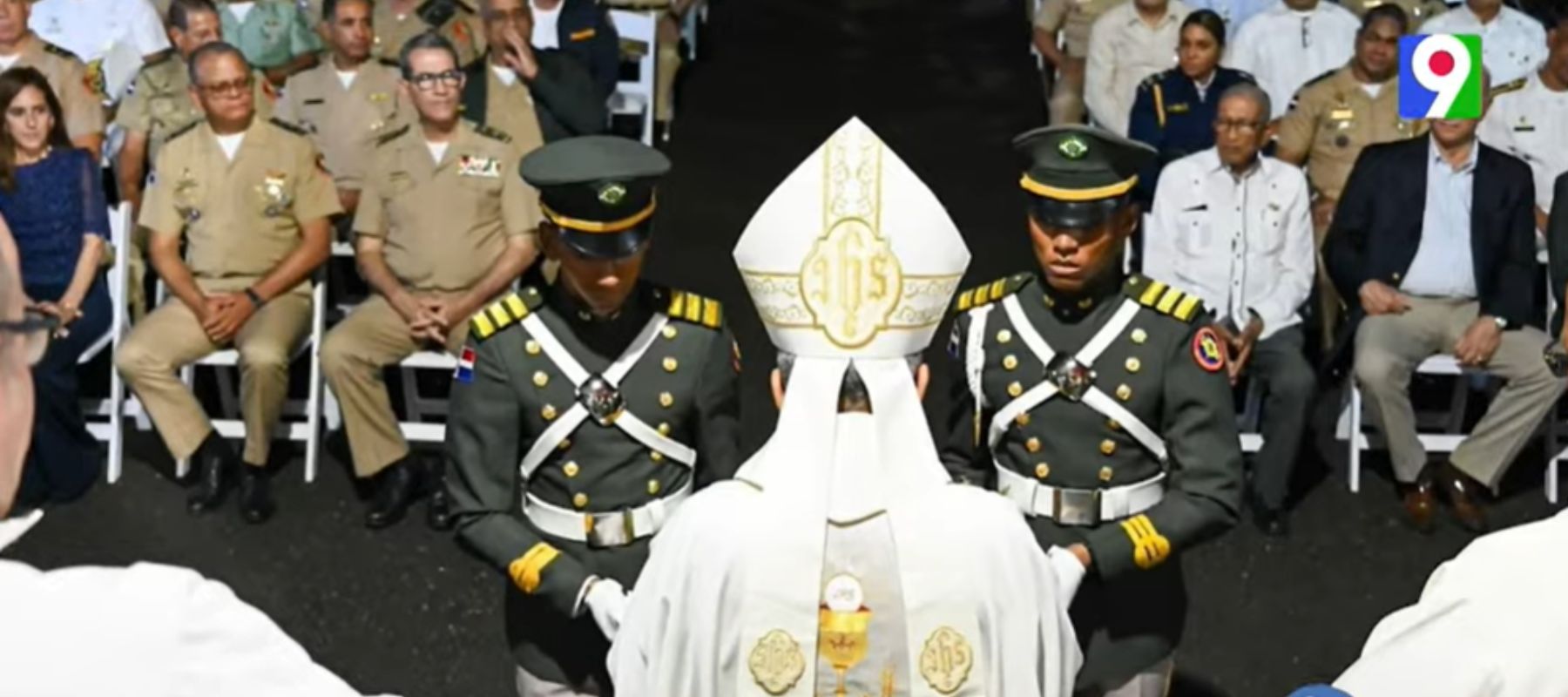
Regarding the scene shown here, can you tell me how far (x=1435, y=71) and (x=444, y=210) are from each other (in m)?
3.03

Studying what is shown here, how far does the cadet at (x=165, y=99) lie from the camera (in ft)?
23.9

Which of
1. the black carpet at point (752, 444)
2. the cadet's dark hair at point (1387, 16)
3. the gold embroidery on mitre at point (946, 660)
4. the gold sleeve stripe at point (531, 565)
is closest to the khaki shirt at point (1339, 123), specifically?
the cadet's dark hair at point (1387, 16)

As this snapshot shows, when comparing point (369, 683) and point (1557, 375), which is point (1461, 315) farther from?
point (369, 683)

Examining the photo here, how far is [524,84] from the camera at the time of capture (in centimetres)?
739

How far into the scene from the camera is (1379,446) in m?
6.83

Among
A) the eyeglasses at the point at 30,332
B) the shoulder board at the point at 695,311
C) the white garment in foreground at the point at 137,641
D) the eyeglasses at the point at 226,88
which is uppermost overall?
the eyeglasses at the point at 30,332

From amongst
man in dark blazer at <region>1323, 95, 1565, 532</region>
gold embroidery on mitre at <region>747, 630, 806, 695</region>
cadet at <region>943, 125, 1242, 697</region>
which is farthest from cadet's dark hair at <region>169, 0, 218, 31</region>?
gold embroidery on mitre at <region>747, 630, 806, 695</region>

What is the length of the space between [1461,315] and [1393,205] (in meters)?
0.34

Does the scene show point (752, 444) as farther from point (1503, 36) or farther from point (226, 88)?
point (1503, 36)

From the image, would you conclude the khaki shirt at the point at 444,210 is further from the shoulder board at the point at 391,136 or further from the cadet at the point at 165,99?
the cadet at the point at 165,99

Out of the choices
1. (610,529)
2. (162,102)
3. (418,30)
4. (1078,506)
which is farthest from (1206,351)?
(418,30)

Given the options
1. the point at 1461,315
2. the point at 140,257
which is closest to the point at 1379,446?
the point at 1461,315

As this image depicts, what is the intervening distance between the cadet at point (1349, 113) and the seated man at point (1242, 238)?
592mm

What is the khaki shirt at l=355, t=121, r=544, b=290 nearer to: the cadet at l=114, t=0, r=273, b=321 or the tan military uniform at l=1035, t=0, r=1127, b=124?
the cadet at l=114, t=0, r=273, b=321
